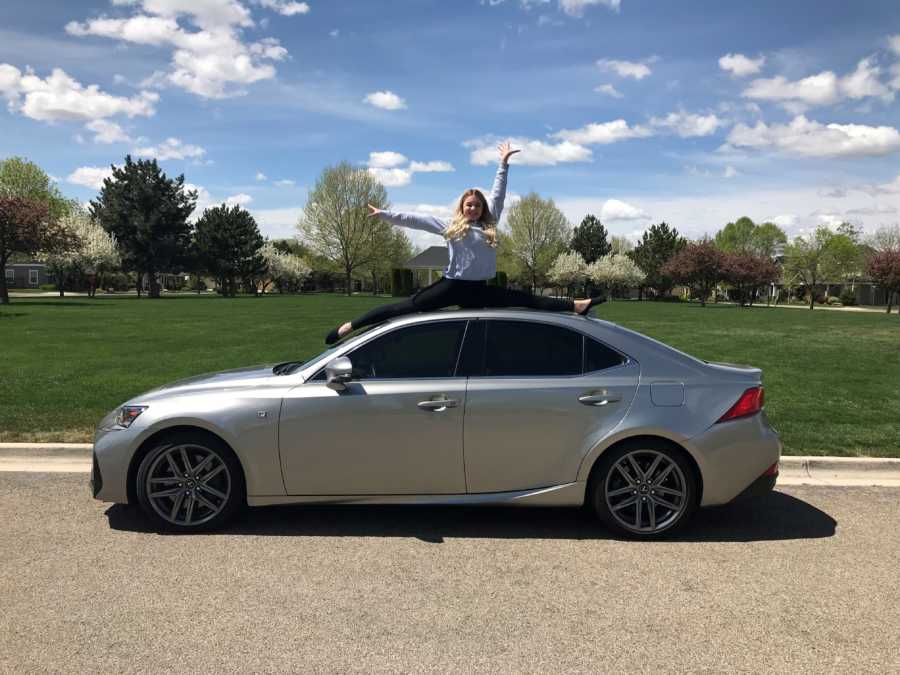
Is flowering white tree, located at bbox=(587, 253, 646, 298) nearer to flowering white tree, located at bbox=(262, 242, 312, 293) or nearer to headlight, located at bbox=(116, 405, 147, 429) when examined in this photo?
flowering white tree, located at bbox=(262, 242, 312, 293)

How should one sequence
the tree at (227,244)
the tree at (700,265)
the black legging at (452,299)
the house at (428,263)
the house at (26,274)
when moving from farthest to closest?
the house at (428,263), the house at (26,274), the tree at (227,244), the tree at (700,265), the black legging at (452,299)

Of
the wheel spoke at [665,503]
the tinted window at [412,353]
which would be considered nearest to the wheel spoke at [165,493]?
the tinted window at [412,353]

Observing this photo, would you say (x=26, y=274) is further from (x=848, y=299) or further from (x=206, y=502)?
(x=206, y=502)

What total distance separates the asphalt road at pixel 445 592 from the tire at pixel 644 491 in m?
0.14

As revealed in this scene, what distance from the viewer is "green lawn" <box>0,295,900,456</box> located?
7.35m

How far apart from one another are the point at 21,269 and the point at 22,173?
94.8ft

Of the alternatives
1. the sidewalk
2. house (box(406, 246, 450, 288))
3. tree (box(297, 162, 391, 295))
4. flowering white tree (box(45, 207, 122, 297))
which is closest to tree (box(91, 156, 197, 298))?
flowering white tree (box(45, 207, 122, 297))

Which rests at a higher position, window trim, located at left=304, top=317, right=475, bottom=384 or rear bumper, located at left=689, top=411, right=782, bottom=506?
window trim, located at left=304, top=317, right=475, bottom=384

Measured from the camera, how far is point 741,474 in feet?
14.0

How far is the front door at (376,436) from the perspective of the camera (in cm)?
422

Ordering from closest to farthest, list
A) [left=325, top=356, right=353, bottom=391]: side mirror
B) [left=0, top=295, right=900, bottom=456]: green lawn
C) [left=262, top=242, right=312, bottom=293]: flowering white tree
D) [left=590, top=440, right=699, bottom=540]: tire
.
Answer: [left=325, top=356, right=353, bottom=391]: side mirror < [left=590, top=440, right=699, bottom=540]: tire < [left=0, top=295, right=900, bottom=456]: green lawn < [left=262, top=242, right=312, bottom=293]: flowering white tree

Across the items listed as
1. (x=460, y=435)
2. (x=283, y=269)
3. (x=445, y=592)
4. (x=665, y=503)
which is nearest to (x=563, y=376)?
(x=460, y=435)

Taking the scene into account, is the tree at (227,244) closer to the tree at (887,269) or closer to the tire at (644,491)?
the tree at (887,269)

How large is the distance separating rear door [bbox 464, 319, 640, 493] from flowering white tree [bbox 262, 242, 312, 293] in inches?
3183
